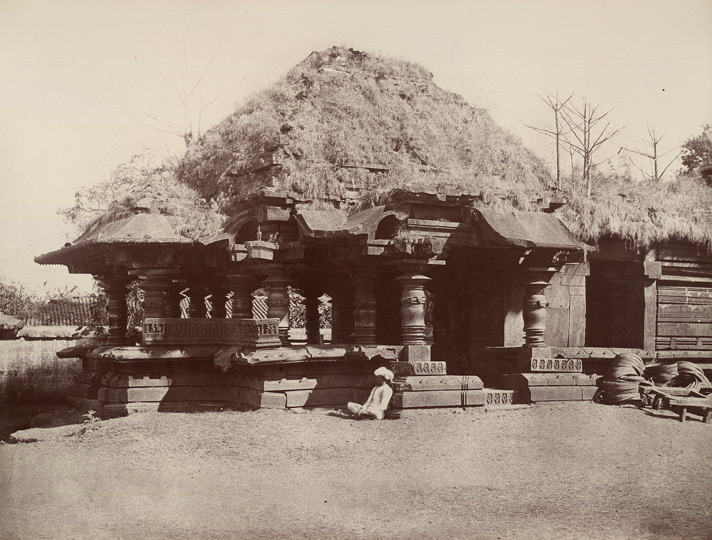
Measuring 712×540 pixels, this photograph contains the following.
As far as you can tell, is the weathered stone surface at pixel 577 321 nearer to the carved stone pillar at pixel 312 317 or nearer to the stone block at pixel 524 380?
the stone block at pixel 524 380

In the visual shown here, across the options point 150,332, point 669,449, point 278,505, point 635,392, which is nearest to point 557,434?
point 669,449

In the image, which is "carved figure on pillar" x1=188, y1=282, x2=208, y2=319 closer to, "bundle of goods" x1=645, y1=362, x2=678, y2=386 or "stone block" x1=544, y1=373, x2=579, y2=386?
"stone block" x1=544, y1=373, x2=579, y2=386

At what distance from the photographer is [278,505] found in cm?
802

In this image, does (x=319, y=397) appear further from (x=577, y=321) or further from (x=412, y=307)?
(x=577, y=321)

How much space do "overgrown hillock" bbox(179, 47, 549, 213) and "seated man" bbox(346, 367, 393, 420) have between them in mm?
2966

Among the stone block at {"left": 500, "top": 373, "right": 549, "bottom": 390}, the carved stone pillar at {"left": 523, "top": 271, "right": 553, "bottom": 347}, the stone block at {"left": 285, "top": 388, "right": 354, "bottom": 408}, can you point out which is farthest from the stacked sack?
the stone block at {"left": 285, "top": 388, "right": 354, "bottom": 408}

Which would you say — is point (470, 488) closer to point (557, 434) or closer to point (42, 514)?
point (557, 434)

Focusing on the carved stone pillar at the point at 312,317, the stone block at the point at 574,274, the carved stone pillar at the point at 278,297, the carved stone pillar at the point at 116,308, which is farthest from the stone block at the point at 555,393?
the carved stone pillar at the point at 116,308

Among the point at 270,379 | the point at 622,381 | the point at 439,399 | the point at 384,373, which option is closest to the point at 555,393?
the point at 622,381

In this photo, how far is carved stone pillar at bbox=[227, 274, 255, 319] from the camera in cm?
1465

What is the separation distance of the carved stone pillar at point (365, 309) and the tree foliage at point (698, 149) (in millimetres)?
15162

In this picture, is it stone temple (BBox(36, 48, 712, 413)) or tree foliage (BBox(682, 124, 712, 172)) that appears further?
tree foliage (BBox(682, 124, 712, 172))

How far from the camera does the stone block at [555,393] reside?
43.2ft

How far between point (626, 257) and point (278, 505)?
9928 millimetres
